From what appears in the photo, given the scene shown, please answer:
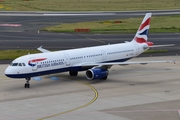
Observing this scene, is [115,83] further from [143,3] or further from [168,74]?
[143,3]

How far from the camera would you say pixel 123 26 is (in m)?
107

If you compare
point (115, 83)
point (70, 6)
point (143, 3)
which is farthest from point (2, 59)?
point (143, 3)

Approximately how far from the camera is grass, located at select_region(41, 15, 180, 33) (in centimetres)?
10188

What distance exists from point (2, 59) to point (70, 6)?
92.2 m

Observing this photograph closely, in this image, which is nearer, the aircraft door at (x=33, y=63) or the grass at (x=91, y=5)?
the aircraft door at (x=33, y=63)

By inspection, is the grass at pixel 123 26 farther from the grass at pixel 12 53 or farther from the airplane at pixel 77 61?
the airplane at pixel 77 61

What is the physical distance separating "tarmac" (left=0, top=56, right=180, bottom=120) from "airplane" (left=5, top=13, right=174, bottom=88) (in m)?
1.35

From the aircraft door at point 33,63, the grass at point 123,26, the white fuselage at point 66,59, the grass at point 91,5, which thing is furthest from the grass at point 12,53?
the grass at point 91,5

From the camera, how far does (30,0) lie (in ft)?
598

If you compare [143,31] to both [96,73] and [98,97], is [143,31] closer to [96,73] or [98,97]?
[96,73]

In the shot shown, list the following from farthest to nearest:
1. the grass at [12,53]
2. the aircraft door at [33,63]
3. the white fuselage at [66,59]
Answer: the grass at [12,53] → the aircraft door at [33,63] → the white fuselage at [66,59]

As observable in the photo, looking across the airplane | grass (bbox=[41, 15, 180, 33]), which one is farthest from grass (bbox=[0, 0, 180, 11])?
the airplane

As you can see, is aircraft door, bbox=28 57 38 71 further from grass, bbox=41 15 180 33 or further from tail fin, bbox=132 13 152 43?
grass, bbox=41 15 180 33

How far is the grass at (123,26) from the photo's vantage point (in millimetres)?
101875
